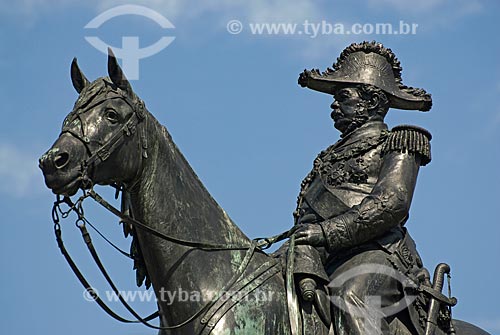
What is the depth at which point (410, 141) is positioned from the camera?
38.5 ft

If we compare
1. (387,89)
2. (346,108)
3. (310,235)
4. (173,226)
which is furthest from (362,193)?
(173,226)

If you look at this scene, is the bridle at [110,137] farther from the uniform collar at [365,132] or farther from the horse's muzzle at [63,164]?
the uniform collar at [365,132]

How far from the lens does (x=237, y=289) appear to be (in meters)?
10.1

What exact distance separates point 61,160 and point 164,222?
1.14 m

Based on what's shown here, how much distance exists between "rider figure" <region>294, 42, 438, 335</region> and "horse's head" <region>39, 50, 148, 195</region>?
1.94m

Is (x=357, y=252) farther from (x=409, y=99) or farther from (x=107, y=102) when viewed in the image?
(x=107, y=102)

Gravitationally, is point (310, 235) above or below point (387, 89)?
below

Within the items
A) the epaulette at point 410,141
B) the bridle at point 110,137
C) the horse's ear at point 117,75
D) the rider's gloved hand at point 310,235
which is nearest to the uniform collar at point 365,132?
the epaulette at point 410,141

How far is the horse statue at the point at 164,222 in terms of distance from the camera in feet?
31.9

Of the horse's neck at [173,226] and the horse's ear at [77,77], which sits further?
the horse's ear at [77,77]

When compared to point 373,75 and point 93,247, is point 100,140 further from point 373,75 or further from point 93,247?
point 373,75

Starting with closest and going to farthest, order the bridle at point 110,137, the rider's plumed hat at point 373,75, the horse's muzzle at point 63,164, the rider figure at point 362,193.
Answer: the horse's muzzle at point 63,164 < the bridle at point 110,137 < the rider figure at point 362,193 < the rider's plumed hat at point 373,75

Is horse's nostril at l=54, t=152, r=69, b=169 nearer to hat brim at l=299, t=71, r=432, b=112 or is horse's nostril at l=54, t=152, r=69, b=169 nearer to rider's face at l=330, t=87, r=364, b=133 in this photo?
rider's face at l=330, t=87, r=364, b=133

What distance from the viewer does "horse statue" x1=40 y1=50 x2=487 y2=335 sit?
973 centimetres
